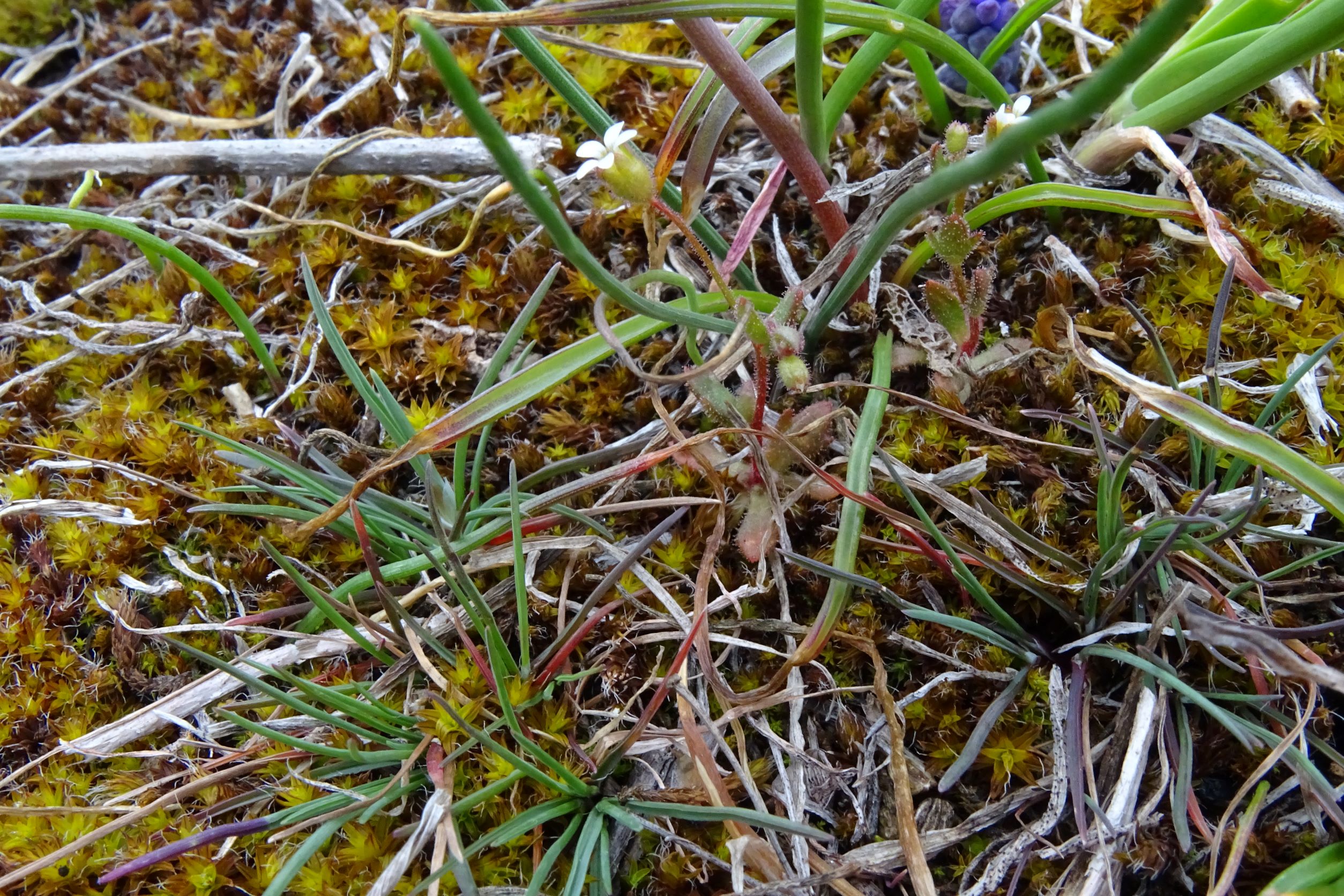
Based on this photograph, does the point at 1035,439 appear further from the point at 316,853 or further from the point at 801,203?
the point at 316,853

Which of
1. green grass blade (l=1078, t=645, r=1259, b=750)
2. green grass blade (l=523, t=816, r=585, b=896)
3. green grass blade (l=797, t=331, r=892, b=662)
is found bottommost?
green grass blade (l=523, t=816, r=585, b=896)

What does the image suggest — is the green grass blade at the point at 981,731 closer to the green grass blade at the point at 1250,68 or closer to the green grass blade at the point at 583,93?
the green grass blade at the point at 583,93

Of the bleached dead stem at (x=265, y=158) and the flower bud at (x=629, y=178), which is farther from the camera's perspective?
the bleached dead stem at (x=265, y=158)

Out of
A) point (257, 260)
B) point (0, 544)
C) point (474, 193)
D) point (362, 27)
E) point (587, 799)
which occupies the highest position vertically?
point (362, 27)

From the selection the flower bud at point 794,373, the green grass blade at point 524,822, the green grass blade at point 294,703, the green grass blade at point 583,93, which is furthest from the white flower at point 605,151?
the green grass blade at point 524,822

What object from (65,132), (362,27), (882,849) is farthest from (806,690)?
(65,132)

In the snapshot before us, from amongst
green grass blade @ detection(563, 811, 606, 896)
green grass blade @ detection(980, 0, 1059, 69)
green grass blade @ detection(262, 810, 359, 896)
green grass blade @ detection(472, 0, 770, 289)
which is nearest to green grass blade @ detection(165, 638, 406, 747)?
green grass blade @ detection(262, 810, 359, 896)

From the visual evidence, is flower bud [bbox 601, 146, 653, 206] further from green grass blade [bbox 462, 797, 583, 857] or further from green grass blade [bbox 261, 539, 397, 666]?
green grass blade [bbox 462, 797, 583, 857]

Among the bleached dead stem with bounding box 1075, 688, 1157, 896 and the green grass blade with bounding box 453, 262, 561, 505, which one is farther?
the green grass blade with bounding box 453, 262, 561, 505
